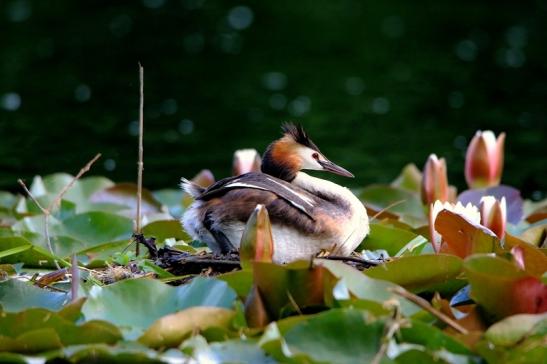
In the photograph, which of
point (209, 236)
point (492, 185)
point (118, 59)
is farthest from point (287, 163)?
point (118, 59)

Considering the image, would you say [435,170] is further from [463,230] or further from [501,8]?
[501,8]

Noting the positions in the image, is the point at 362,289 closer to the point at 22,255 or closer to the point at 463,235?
the point at 463,235

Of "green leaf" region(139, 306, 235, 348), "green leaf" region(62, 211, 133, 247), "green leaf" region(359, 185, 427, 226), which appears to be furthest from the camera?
"green leaf" region(359, 185, 427, 226)

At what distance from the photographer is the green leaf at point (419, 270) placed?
4.18 metres

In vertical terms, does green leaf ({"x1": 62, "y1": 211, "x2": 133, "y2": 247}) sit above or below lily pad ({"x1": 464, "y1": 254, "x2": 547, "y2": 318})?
below

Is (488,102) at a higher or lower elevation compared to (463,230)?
lower

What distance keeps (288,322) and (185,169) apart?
547cm

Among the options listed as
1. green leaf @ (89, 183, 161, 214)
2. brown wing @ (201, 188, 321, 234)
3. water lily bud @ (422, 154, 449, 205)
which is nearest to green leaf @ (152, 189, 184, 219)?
green leaf @ (89, 183, 161, 214)

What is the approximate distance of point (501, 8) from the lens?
16672 millimetres

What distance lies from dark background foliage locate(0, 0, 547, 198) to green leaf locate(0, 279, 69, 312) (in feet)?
14.3

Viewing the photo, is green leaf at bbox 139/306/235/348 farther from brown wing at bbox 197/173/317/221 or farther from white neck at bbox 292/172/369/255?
white neck at bbox 292/172/369/255

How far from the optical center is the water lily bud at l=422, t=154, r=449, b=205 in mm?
6644

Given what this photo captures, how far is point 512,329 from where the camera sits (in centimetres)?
369

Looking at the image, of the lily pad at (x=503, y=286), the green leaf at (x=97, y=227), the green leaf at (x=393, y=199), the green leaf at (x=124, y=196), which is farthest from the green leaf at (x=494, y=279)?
the green leaf at (x=124, y=196)
